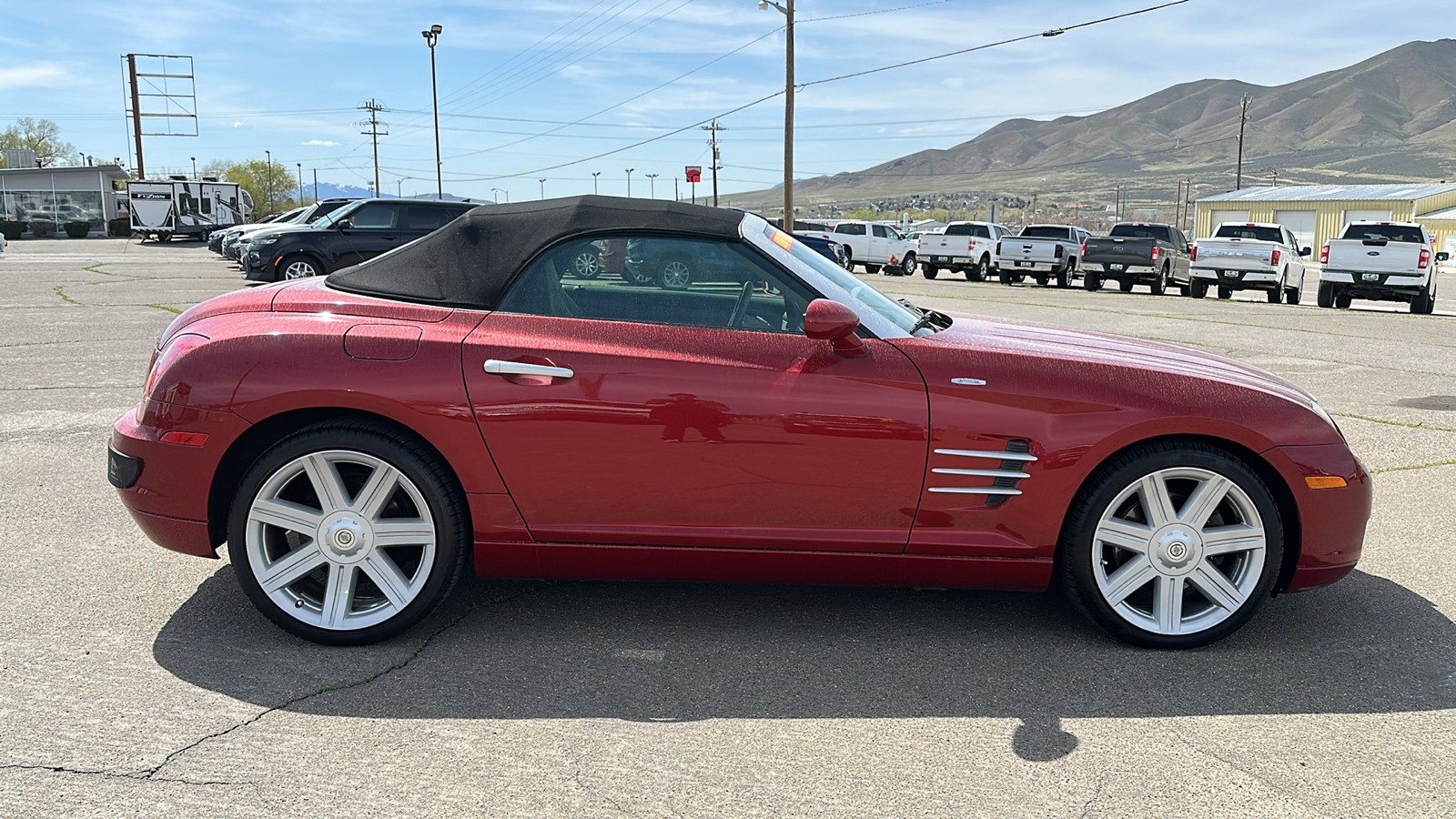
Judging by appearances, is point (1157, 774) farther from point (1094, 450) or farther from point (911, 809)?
point (1094, 450)

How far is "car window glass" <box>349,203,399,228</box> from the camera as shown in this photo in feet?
60.3

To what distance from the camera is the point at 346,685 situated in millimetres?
3359

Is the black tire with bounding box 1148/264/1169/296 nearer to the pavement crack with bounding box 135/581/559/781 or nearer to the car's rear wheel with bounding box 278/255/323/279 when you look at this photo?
the car's rear wheel with bounding box 278/255/323/279

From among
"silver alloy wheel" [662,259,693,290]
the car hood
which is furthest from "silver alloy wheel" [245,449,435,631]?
the car hood

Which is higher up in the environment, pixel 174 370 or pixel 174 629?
pixel 174 370

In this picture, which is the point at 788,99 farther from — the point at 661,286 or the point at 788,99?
the point at 661,286

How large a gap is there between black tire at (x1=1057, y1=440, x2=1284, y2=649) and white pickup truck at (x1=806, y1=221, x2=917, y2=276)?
1196 inches

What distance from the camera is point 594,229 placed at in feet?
12.3

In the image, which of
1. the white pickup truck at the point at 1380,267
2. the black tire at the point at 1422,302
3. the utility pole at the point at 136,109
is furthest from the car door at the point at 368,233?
the utility pole at the point at 136,109

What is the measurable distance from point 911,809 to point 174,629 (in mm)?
2636

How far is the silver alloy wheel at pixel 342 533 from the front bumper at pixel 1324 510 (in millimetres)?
2917

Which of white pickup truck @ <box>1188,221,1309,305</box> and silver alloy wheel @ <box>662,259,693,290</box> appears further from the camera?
white pickup truck @ <box>1188,221,1309,305</box>

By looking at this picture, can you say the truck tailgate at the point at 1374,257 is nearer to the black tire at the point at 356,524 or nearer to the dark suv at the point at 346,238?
the dark suv at the point at 346,238

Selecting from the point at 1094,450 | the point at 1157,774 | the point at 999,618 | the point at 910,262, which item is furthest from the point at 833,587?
the point at 910,262
